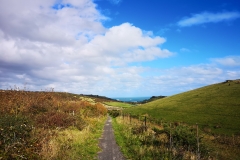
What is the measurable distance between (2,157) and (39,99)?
1619 centimetres

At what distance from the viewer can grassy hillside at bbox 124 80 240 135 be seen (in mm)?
41312

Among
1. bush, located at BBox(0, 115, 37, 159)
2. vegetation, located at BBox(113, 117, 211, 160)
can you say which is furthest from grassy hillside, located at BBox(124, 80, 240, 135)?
bush, located at BBox(0, 115, 37, 159)

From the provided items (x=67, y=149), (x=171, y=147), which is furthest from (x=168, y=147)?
(x=67, y=149)

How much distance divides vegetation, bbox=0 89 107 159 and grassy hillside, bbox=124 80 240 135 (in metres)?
33.1

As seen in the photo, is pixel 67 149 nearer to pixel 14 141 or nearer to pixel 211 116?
pixel 14 141

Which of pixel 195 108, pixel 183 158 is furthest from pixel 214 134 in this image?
pixel 183 158

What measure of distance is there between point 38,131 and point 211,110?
48.5 meters

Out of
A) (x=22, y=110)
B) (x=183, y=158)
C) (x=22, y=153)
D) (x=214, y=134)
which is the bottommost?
(x=214, y=134)

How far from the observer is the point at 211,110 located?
50156 millimetres

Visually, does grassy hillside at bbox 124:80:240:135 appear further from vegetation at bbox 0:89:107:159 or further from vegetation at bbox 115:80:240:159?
vegetation at bbox 0:89:107:159

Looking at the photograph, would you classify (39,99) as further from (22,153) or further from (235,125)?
(235,125)

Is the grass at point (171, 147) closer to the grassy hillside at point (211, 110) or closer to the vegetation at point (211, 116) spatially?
the vegetation at point (211, 116)

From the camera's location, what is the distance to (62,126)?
2039cm

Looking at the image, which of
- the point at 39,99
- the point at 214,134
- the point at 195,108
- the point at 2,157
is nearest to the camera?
the point at 2,157
